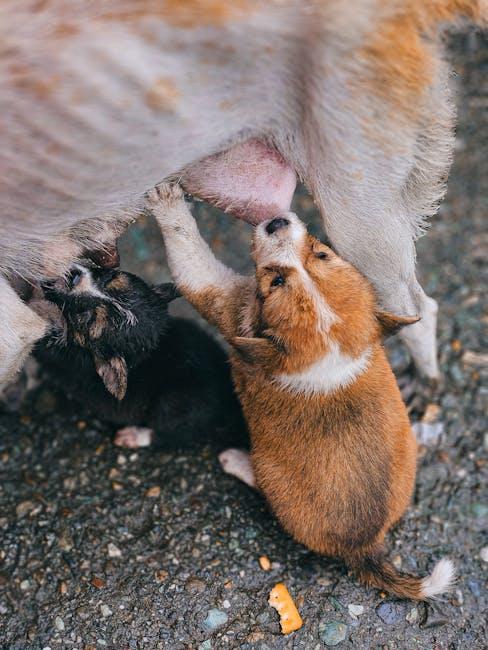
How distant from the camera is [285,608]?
10.6 feet

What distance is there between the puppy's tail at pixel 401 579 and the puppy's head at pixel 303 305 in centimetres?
91

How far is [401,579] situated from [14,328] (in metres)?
1.88

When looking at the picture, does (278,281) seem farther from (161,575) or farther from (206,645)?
(206,645)

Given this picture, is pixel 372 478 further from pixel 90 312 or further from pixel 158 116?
pixel 158 116

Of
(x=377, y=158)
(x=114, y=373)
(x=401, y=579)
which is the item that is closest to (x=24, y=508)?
(x=114, y=373)

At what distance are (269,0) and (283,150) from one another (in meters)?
0.56

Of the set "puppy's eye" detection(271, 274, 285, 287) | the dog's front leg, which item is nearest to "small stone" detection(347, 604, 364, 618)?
the dog's front leg

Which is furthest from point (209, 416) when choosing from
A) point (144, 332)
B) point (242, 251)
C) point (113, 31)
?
point (113, 31)

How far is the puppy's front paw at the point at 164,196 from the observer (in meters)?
3.00

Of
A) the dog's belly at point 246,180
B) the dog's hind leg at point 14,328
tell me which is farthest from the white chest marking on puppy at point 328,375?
the dog's hind leg at point 14,328

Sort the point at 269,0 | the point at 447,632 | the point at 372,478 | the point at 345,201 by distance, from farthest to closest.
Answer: the point at 447,632 → the point at 372,478 → the point at 345,201 → the point at 269,0

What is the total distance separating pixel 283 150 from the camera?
2775 millimetres

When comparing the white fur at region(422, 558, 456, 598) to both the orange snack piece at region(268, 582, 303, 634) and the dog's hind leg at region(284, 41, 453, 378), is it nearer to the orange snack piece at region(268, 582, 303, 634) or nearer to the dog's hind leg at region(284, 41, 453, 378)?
the orange snack piece at region(268, 582, 303, 634)

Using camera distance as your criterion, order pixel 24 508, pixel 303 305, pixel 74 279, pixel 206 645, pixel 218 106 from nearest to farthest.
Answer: pixel 218 106 → pixel 303 305 → pixel 206 645 → pixel 74 279 → pixel 24 508
